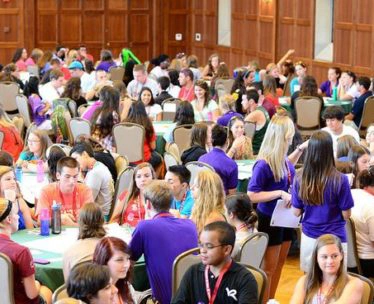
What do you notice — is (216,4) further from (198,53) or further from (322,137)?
(322,137)

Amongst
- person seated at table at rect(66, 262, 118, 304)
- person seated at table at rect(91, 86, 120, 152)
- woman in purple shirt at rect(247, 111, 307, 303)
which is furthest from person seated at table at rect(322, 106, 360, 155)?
person seated at table at rect(66, 262, 118, 304)

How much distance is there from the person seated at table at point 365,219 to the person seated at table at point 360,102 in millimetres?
7215

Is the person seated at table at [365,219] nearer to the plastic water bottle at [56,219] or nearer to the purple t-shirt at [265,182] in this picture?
the purple t-shirt at [265,182]

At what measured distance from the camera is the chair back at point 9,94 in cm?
1560

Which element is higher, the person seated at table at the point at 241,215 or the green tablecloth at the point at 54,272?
the person seated at table at the point at 241,215

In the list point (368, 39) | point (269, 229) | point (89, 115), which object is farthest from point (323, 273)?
point (368, 39)

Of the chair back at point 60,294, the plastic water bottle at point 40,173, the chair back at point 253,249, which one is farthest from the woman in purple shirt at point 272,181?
the chair back at point 60,294

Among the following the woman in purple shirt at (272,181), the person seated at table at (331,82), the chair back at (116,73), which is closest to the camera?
the woman in purple shirt at (272,181)

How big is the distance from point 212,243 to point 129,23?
65.1ft

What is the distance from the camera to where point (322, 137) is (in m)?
7.18

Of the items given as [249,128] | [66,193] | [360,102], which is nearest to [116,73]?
[360,102]

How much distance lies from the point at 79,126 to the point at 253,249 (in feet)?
18.0

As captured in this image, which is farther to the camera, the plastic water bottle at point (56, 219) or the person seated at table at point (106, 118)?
the person seated at table at point (106, 118)

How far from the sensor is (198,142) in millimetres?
9883
